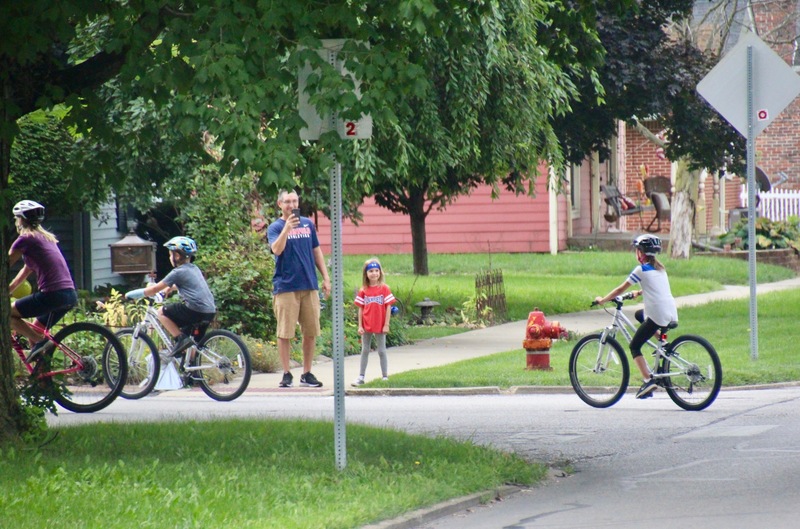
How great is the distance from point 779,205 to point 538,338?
2554cm

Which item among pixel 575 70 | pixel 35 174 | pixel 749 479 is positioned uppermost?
pixel 575 70

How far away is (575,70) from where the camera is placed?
63.7 ft

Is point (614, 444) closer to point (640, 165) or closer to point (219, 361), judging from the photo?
point (219, 361)

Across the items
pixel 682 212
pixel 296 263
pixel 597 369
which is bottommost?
pixel 597 369

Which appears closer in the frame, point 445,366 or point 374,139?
point 445,366

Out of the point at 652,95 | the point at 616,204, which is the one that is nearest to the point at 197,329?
the point at 652,95

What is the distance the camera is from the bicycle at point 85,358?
12.0 meters

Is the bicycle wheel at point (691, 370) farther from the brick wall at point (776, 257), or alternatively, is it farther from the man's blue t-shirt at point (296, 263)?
the brick wall at point (776, 257)

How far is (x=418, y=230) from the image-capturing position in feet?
82.0

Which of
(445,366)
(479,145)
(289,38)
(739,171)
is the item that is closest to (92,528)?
(289,38)

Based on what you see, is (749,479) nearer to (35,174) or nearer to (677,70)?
(35,174)

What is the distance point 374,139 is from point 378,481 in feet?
32.3

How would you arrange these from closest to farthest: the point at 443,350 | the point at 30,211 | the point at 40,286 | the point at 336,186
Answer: the point at 336,186
the point at 30,211
the point at 40,286
the point at 443,350

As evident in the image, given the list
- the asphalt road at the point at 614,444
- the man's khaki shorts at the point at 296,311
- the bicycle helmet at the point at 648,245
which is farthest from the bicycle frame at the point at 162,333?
the bicycle helmet at the point at 648,245
